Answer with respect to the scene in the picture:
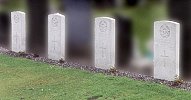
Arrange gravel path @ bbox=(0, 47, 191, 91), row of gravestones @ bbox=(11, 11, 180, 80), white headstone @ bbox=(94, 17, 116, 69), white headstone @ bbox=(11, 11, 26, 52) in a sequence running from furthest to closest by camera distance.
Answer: white headstone @ bbox=(11, 11, 26, 52) → white headstone @ bbox=(94, 17, 116, 69) → row of gravestones @ bbox=(11, 11, 180, 80) → gravel path @ bbox=(0, 47, 191, 91)

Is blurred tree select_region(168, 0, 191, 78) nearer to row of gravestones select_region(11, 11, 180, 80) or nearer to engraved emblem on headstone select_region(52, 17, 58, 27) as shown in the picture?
row of gravestones select_region(11, 11, 180, 80)

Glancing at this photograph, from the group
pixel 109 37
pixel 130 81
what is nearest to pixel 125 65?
pixel 109 37

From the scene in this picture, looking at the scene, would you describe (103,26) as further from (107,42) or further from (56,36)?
(56,36)

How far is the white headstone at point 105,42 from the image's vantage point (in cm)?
1104

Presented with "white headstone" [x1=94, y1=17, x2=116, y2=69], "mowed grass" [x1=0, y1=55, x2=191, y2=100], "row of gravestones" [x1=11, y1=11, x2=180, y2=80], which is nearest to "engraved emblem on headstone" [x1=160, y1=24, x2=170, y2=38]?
"row of gravestones" [x1=11, y1=11, x2=180, y2=80]

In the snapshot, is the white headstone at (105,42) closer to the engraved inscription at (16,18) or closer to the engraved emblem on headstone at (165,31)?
the engraved emblem on headstone at (165,31)

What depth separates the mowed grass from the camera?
30.0ft

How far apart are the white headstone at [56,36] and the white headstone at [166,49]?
2567 mm

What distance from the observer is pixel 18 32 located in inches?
519

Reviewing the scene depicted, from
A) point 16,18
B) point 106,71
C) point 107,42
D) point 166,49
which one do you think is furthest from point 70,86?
point 16,18

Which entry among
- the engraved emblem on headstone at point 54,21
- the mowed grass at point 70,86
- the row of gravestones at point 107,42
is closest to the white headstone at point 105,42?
the row of gravestones at point 107,42

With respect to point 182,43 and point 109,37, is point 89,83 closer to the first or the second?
point 109,37

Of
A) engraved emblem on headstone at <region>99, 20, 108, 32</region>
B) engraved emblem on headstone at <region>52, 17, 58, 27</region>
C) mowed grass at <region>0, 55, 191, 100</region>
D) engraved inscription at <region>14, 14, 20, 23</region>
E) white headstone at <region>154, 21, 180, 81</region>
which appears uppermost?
engraved inscription at <region>14, 14, 20, 23</region>

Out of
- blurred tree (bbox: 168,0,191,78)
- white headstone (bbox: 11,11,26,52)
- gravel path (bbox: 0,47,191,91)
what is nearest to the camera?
gravel path (bbox: 0,47,191,91)
